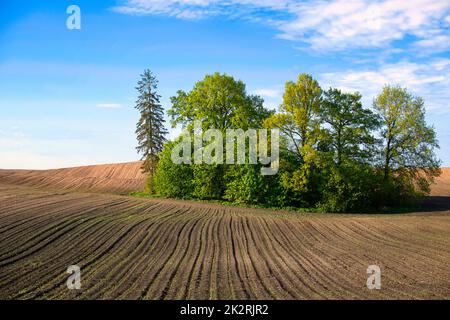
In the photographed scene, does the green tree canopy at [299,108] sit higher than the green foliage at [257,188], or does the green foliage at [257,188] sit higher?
the green tree canopy at [299,108]

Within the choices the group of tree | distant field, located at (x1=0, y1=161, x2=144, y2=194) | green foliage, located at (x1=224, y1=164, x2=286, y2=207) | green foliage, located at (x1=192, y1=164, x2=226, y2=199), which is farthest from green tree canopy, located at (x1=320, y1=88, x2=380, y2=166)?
distant field, located at (x1=0, y1=161, x2=144, y2=194)

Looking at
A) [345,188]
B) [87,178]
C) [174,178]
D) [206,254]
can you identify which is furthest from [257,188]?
[87,178]

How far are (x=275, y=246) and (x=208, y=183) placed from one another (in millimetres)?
23852

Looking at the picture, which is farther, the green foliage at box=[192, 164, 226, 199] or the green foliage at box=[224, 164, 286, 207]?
the green foliage at box=[192, 164, 226, 199]

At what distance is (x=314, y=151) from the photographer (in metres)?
39.8

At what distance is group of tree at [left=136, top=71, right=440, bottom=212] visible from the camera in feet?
134

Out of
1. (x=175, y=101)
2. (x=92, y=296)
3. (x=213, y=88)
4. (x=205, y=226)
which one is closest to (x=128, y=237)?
(x=205, y=226)

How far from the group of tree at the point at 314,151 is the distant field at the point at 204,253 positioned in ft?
29.5

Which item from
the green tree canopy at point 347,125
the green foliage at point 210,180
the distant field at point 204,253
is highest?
the green tree canopy at point 347,125

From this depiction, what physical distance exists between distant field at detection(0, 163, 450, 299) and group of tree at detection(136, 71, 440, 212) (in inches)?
354

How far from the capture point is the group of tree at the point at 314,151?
40.8 m

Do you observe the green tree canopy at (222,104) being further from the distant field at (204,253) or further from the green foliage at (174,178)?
the distant field at (204,253)

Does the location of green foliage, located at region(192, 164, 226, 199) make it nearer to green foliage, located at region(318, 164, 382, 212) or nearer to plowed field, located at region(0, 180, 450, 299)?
green foliage, located at region(318, 164, 382, 212)

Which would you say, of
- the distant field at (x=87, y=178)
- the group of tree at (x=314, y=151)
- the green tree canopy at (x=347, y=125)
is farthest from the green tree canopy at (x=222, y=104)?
the distant field at (x=87, y=178)
